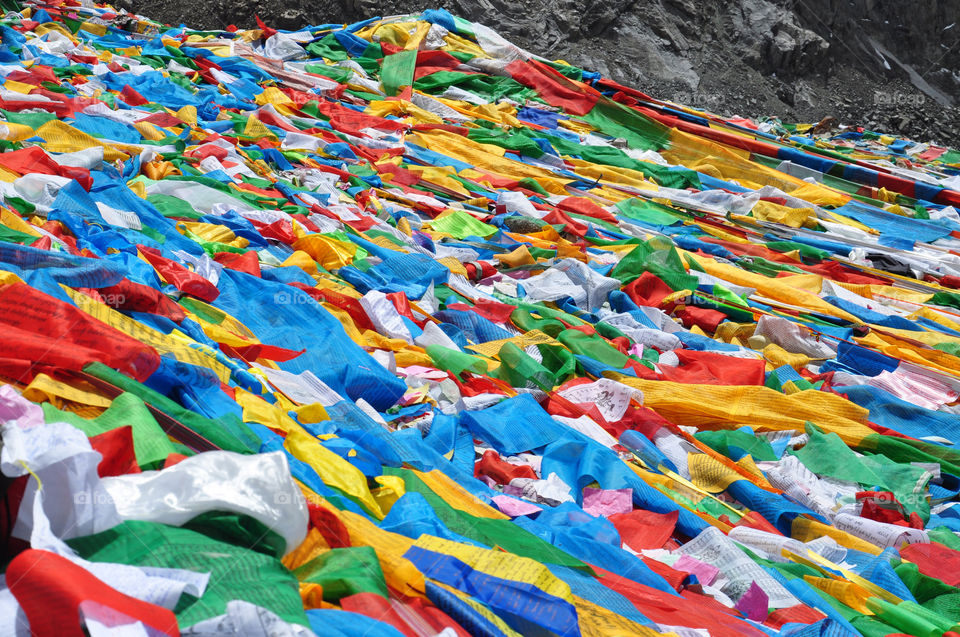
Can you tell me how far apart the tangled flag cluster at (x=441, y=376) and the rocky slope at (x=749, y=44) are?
20.2 ft

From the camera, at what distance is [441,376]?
2795 millimetres

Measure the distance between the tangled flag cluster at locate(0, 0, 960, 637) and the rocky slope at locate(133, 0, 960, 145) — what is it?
6.17 metres

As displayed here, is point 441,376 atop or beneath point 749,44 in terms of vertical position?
beneath

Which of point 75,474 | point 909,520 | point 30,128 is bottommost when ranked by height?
point 909,520

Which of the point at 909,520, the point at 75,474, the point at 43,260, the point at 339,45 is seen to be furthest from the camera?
the point at 339,45

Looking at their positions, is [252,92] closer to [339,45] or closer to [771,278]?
[339,45]

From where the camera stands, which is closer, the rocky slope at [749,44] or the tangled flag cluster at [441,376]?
the tangled flag cluster at [441,376]

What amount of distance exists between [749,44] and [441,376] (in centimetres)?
1328

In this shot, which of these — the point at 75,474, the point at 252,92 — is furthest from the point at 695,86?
the point at 75,474

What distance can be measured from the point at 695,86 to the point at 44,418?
1308 centimetres

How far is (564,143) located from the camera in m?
6.66

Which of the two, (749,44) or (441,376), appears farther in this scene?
(749,44)

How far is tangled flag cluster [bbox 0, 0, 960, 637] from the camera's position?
131 centimetres

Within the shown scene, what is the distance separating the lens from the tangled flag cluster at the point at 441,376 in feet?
4.31
